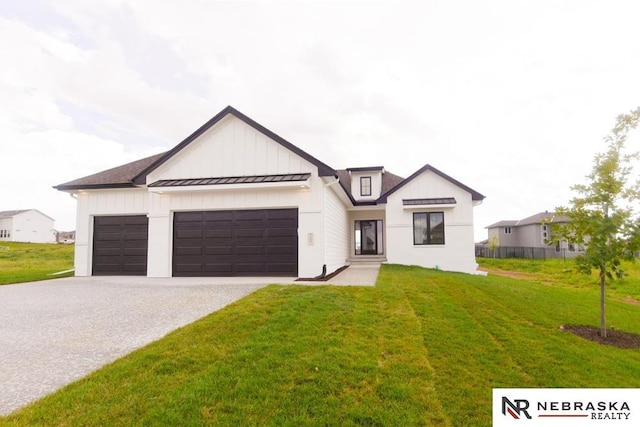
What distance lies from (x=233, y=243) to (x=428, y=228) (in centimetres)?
1002

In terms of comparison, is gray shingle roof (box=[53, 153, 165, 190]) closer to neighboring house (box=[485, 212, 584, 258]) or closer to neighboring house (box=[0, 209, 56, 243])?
neighboring house (box=[485, 212, 584, 258])

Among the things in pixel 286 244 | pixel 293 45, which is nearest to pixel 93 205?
pixel 286 244

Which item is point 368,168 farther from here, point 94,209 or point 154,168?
point 94,209

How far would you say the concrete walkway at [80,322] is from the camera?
3766 mm

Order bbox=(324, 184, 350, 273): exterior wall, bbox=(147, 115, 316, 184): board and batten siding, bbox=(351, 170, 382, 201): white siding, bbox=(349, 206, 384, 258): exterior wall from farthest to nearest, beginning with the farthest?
bbox=(349, 206, 384, 258): exterior wall → bbox=(351, 170, 382, 201): white siding → bbox=(324, 184, 350, 273): exterior wall → bbox=(147, 115, 316, 184): board and batten siding

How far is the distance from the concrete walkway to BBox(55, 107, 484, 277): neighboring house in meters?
1.44

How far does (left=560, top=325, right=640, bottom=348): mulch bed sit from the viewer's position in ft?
17.6

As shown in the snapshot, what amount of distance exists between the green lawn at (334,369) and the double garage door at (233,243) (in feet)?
14.8

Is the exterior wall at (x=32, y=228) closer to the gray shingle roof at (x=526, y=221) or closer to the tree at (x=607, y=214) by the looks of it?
the tree at (x=607, y=214)

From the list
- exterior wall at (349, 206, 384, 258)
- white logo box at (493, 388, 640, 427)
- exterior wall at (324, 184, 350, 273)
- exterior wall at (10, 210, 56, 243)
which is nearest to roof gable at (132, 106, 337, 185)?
exterior wall at (324, 184, 350, 273)

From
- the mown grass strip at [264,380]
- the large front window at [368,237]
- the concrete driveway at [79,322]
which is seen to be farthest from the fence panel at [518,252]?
the mown grass strip at [264,380]

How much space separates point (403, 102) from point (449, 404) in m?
16.8

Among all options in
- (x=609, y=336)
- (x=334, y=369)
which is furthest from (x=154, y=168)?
(x=609, y=336)

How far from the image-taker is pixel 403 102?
17.5 m
